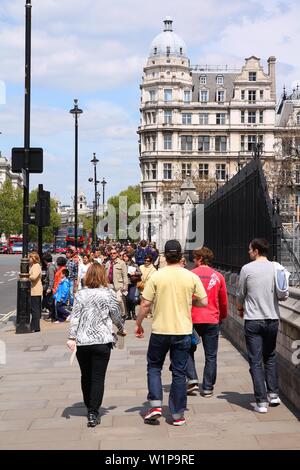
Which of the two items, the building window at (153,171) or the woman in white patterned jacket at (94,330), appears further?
the building window at (153,171)

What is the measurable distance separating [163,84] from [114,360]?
94.1 metres

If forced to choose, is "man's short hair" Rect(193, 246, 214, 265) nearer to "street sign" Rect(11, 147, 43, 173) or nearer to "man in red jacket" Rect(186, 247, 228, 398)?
"man in red jacket" Rect(186, 247, 228, 398)

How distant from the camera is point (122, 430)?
698 centimetres

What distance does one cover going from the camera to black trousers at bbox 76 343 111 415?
7.32 meters

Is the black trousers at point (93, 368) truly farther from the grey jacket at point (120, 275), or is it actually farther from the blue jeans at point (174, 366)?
the grey jacket at point (120, 275)

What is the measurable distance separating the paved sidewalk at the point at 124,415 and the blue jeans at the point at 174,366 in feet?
0.73

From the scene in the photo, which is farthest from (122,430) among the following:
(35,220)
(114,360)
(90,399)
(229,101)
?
(229,101)

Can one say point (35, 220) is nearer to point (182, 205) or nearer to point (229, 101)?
point (182, 205)

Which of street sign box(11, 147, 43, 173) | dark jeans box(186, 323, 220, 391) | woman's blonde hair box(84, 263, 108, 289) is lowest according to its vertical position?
dark jeans box(186, 323, 220, 391)

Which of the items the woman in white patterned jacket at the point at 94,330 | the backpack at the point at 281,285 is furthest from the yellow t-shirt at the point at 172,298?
the backpack at the point at 281,285

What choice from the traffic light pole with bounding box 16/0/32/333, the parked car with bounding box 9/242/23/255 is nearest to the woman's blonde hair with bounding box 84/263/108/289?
the traffic light pole with bounding box 16/0/32/333

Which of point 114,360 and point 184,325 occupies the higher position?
point 184,325

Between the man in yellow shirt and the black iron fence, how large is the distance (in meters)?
3.52

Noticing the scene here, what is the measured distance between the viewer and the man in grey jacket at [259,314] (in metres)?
7.64
